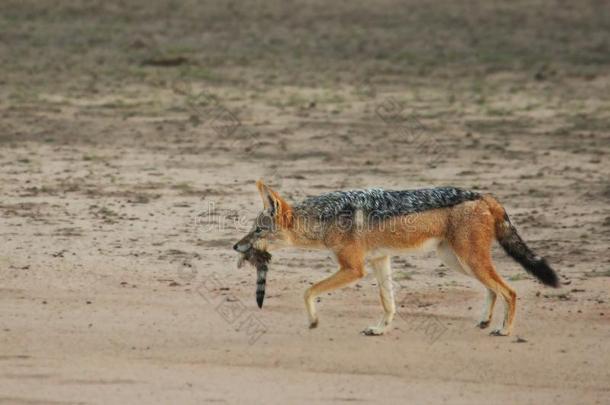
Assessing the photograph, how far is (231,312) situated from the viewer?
10430 mm

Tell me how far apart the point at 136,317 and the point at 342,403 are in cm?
233

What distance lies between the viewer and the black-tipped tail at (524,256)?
984 cm

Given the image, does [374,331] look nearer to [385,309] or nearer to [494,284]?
[385,309]

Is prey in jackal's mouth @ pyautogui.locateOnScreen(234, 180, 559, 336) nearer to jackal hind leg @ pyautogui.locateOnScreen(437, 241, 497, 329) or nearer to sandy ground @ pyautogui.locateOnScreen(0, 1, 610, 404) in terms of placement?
jackal hind leg @ pyautogui.locateOnScreen(437, 241, 497, 329)

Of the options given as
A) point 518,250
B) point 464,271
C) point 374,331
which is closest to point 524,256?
point 518,250

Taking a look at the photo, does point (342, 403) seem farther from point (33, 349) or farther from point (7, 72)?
point (7, 72)

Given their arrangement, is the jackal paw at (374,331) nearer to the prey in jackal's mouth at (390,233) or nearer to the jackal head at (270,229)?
the prey in jackal's mouth at (390,233)

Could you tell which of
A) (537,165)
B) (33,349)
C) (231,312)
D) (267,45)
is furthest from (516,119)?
(33,349)

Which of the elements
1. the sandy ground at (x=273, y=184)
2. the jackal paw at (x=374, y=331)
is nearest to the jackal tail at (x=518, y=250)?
the sandy ground at (x=273, y=184)

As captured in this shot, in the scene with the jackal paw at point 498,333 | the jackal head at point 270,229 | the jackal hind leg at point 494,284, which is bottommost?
the jackal paw at point 498,333

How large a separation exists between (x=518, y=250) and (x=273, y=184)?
579cm

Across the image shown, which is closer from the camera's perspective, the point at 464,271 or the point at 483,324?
the point at 464,271

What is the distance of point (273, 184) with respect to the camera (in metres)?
15.3

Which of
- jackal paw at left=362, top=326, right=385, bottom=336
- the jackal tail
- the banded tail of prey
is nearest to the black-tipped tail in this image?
the jackal tail
